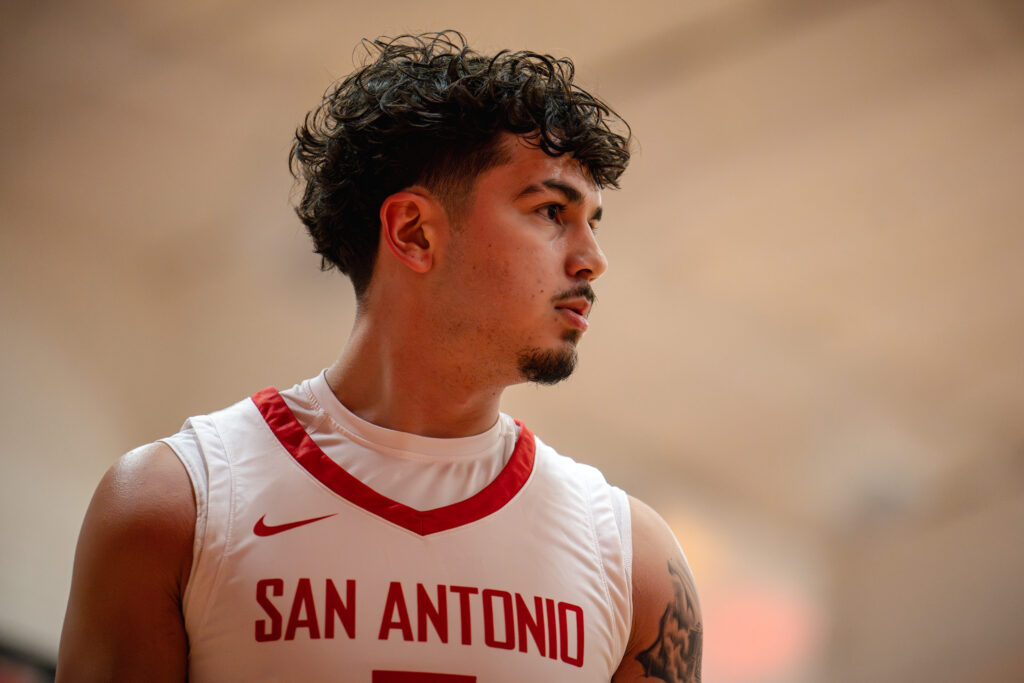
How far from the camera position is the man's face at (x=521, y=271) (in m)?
1.45

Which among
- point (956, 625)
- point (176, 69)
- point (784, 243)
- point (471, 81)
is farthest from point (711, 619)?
point (471, 81)

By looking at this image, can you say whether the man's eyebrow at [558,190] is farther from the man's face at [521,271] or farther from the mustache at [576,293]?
the mustache at [576,293]

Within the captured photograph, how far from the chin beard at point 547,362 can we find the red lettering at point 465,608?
13.2 inches

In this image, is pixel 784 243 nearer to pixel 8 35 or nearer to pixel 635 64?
pixel 635 64

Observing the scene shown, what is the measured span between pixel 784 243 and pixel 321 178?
3006 mm

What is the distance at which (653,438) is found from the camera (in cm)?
507

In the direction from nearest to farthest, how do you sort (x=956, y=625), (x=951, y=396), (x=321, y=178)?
(x=321, y=178), (x=951, y=396), (x=956, y=625)

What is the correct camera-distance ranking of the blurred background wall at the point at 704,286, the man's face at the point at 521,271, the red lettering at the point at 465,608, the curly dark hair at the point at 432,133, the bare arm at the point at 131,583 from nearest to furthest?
the bare arm at the point at 131,583
the red lettering at the point at 465,608
the man's face at the point at 521,271
the curly dark hair at the point at 432,133
the blurred background wall at the point at 704,286

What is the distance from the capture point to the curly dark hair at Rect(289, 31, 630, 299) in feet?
5.12

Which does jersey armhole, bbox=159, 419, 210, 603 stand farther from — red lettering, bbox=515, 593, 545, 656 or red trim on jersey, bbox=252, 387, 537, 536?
red lettering, bbox=515, 593, 545, 656

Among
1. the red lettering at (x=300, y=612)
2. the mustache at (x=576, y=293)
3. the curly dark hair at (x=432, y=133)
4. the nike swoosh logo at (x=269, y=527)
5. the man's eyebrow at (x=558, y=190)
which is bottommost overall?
the red lettering at (x=300, y=612)

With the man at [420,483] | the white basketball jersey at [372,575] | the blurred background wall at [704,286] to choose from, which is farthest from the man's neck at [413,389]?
the blurred background wall at [704,286]

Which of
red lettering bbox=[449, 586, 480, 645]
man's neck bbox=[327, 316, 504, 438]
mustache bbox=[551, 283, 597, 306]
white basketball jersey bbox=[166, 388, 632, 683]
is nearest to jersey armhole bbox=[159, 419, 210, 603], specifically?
white basketball jersey bbox=[166, 388, 632, 683]

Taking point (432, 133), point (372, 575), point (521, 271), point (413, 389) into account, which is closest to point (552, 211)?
point (521, 271)
